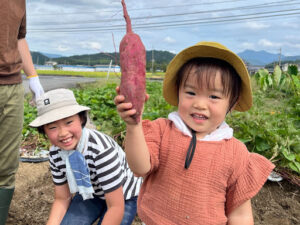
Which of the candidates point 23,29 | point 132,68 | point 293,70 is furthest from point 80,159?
point 293,70

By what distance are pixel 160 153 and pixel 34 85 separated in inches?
66.4

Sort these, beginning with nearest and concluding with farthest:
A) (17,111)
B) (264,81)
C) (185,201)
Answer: (185,201) < (17,111) < (264,81)

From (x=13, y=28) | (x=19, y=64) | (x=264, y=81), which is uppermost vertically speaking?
(x=13, y=28)

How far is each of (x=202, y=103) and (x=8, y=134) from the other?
153 cm

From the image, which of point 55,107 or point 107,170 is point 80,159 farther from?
point 55,107

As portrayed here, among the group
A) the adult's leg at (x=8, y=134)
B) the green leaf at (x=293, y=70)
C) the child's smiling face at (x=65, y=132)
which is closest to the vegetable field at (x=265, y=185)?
the adult's leg at (x=8, y=134)

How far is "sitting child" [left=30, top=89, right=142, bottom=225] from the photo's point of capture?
5.39 ft

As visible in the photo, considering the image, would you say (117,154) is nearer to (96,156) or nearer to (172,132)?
(96,156)

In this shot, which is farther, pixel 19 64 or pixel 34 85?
pixel 34 85

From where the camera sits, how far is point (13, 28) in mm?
1915

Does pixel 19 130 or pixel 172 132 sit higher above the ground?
pixel 172 132

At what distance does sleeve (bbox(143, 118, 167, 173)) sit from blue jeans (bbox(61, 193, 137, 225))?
754mm

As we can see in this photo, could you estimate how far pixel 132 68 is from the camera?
1005mm

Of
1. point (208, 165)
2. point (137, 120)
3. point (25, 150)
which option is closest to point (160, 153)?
point (208, 165)
